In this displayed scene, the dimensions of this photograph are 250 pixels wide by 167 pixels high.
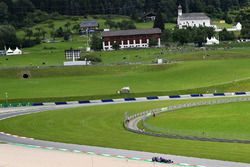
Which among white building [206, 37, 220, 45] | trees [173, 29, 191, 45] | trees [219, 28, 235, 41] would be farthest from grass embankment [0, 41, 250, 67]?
trees [219, 28, 235, 41]

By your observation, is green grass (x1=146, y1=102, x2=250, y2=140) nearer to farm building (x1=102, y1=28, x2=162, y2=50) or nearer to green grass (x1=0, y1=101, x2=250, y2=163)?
green grass (x1=0, y1=101, x2=250, y2=163)

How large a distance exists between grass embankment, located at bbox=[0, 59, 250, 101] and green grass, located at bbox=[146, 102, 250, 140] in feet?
70.9

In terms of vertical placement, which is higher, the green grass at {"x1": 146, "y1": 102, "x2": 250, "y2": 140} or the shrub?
the green grass at {"x1": 146, "y1": 102, "x2": 250, "y2": 140}

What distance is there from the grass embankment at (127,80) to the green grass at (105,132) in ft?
46.6

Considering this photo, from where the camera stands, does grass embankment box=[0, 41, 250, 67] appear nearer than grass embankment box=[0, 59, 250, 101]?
No

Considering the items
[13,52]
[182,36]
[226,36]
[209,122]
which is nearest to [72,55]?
[13,52]

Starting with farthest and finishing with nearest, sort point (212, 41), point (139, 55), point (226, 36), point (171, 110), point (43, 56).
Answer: point (226, 36), point (212, 41), point (43, 56), point (139, 55), point (171, 110)

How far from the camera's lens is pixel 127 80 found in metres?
110

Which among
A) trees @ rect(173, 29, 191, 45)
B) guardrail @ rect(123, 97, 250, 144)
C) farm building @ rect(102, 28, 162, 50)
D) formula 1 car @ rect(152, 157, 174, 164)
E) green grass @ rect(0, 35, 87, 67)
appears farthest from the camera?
farm building @ rect(102, 28, 162, 50)

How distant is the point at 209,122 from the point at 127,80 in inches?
1978

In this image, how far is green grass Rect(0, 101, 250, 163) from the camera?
43.5 metres

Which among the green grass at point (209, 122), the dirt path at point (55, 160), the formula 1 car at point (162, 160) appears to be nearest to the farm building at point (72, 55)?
the green grass at point (209, 122)

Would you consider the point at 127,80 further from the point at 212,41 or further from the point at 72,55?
the point at 212,41

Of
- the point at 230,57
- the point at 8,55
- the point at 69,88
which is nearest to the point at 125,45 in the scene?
the point at 8,55
